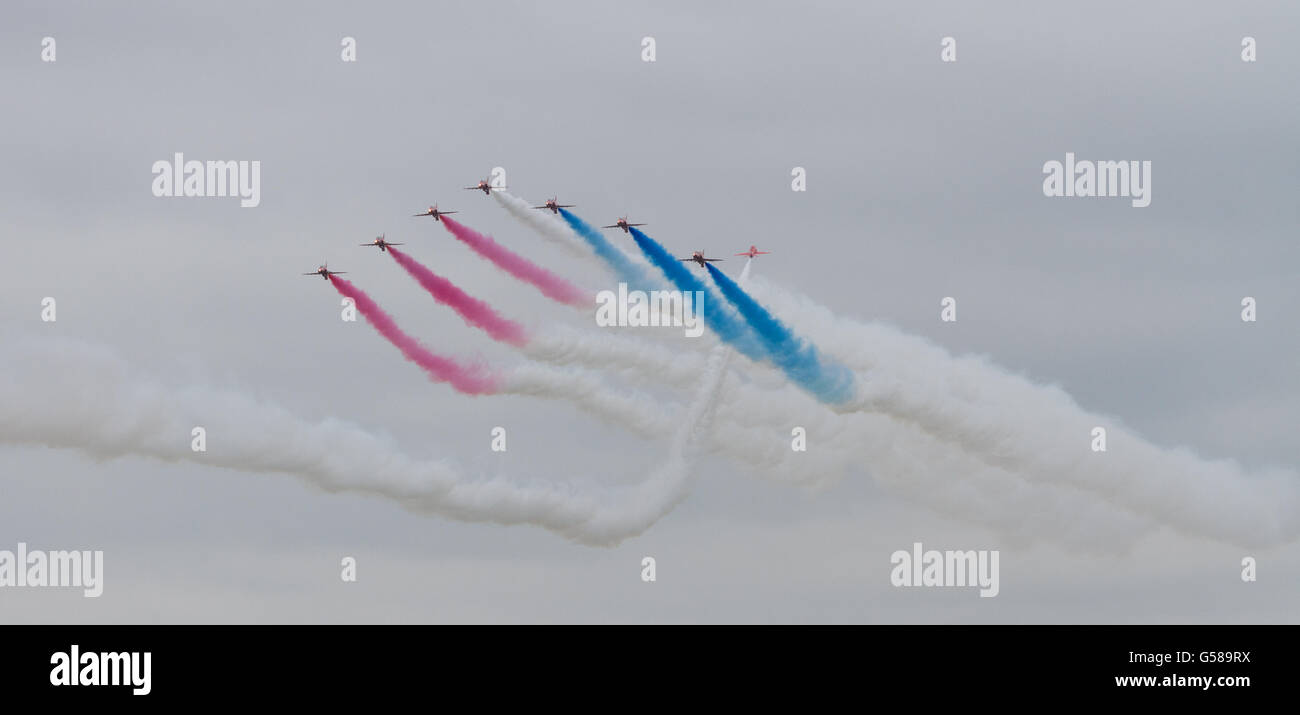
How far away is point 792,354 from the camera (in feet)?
394

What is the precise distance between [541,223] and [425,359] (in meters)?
7.70

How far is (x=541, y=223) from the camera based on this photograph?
379 ft

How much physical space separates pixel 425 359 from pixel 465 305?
2865mm

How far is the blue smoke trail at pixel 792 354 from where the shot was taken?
117938 mm

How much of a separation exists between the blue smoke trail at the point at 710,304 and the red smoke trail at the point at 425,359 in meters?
8.92

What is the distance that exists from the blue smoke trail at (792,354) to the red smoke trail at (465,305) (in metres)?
8.95

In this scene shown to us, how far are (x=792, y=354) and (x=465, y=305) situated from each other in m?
14.7

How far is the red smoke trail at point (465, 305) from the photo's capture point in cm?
11638

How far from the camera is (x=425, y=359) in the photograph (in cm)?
11681

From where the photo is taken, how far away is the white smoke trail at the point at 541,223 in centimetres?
11519

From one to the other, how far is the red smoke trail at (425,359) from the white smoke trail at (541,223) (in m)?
6.61
